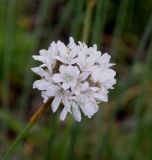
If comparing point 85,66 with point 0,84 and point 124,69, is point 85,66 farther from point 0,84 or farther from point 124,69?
point 124,69

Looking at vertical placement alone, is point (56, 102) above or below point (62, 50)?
→ below

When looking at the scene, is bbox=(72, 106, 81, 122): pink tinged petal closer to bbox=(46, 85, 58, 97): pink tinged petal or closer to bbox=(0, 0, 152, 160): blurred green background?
bbox=(46, 85, 58, 97): pink tinged petal

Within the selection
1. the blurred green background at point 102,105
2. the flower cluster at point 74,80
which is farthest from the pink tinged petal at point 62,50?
the blurred green background at point 102,105

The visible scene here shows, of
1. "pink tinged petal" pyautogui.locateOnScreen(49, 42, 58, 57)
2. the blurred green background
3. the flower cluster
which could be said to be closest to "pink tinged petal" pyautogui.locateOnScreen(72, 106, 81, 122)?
the flower cluster

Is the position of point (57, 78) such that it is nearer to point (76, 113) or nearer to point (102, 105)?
point (76, 113)

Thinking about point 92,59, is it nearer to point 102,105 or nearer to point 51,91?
point 51,91

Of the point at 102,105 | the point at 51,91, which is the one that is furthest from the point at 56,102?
the point at 102,105

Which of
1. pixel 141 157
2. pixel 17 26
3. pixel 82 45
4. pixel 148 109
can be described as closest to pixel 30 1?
pixel 17 26

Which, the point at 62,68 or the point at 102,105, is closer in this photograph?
the point at 62,68
